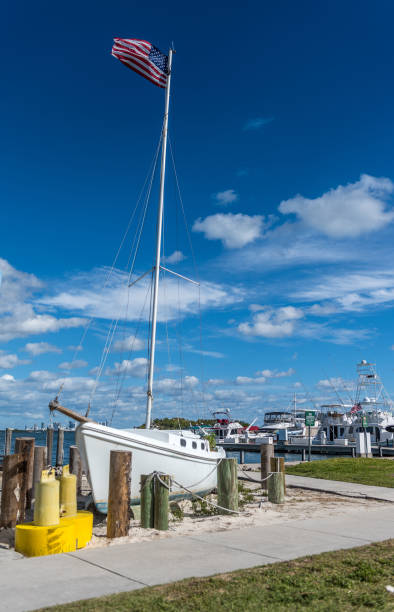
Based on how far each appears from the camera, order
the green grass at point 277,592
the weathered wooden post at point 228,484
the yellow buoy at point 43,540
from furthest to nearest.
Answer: the weathered wooden post at point 228,484
the yellow buoy at point 43,540
the green grass at point 277,592

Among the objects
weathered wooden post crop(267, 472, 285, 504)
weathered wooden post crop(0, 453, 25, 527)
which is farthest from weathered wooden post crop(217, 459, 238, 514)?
weathered wooden post crop(0, 453, 25, 527)

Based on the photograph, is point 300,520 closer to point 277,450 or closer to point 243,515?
point 243,515

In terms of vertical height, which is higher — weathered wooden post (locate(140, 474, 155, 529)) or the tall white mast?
the tall white mast

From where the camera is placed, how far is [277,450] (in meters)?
58.9

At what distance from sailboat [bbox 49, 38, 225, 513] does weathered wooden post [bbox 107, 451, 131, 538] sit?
53.8 inches

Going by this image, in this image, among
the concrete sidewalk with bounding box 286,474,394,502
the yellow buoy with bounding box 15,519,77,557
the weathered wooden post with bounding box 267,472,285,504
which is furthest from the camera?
the concrete sidewalk with bounding box 286,474,394,502

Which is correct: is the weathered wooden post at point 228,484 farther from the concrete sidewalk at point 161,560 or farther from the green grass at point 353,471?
the green grass at point 353,471

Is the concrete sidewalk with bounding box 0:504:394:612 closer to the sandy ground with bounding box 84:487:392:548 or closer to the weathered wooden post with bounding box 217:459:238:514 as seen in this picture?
the sandy ground with bounding box 84:487:392:548

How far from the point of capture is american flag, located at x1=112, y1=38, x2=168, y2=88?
754 inches

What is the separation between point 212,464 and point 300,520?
458 centimetres

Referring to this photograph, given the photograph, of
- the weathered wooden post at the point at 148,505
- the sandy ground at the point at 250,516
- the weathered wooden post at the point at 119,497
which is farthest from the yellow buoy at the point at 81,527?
the weathered wooden post at the point at 148,505

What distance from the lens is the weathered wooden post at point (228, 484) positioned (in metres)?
12.4

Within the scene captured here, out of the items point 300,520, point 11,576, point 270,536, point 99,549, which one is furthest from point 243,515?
point 11,576

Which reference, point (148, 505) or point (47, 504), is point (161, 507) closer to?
point (148, 505)
